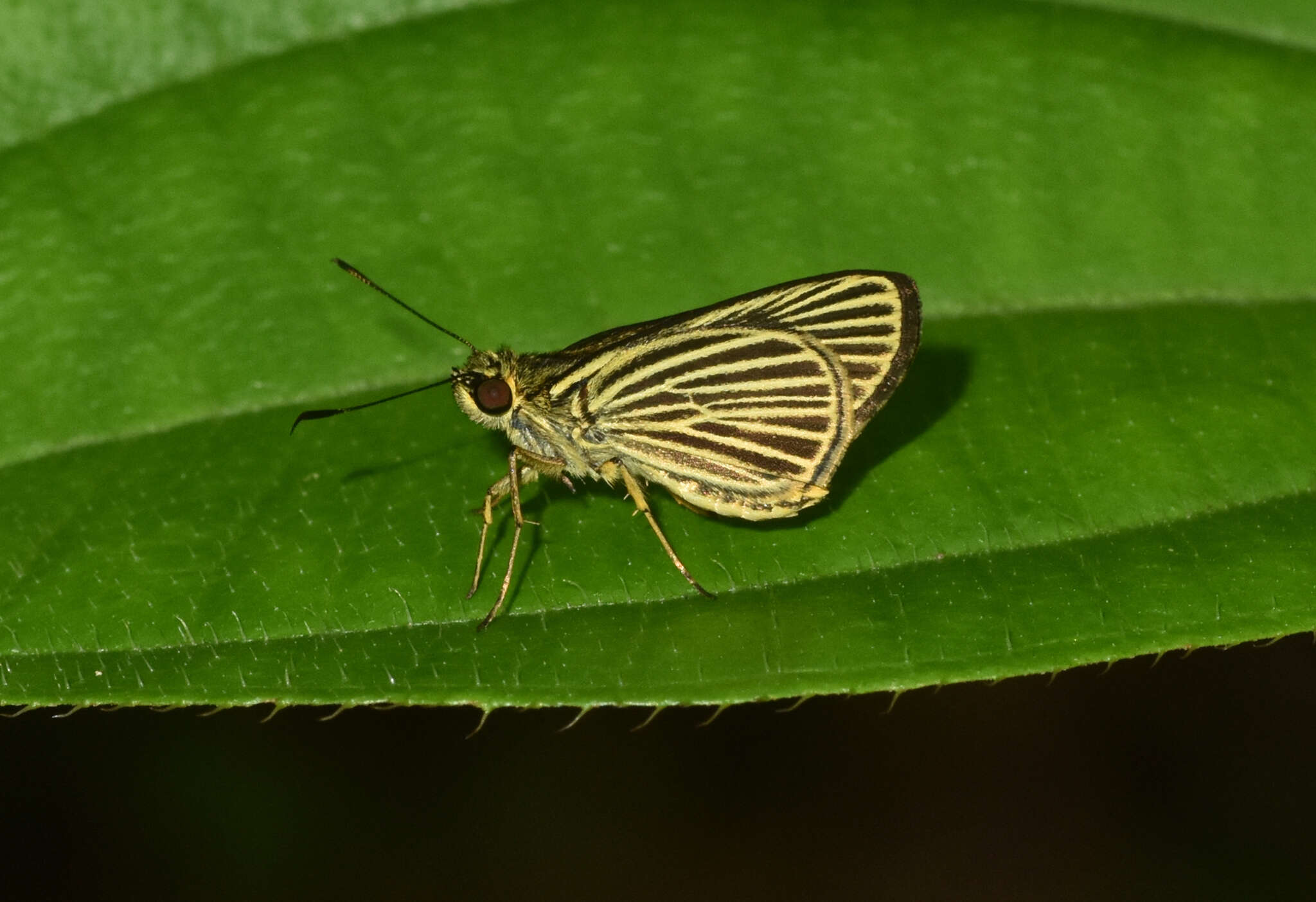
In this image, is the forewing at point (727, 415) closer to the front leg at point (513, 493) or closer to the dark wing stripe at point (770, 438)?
the dark wing stripe at point (770, 438)

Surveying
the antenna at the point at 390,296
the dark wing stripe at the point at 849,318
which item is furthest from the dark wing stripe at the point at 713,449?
the antenna at the point at 390,296

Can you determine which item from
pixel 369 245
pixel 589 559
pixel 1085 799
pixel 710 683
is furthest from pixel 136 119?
pixel 1085 799

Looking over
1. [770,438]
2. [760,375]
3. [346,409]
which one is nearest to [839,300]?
[760,375]

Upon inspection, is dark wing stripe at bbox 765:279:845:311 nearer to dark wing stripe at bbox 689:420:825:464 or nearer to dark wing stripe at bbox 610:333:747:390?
dark wing stripe at bbox 610:333:747:390

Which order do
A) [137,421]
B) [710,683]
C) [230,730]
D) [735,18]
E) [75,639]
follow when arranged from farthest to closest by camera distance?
1. [230,730]
2. [735,18]
3. [137,421]
4. [75,639]
5. [710,683]

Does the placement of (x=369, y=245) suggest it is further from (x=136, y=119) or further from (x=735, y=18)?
(x=735, y=18)

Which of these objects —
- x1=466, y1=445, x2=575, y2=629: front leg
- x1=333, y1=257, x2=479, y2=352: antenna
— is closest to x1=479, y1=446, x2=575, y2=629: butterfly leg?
x1=466, y1=445, x2=575, y2=629: front leg

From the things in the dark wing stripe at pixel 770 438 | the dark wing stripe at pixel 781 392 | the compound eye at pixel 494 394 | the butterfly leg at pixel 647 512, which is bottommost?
the butterfly leg at pixel 647 512
